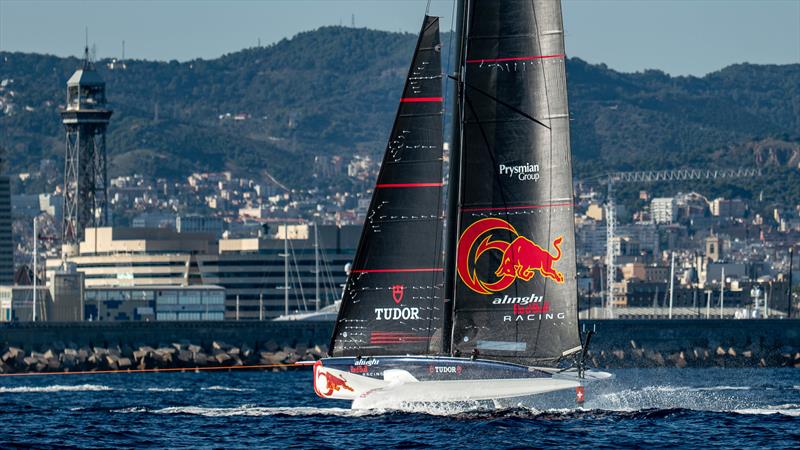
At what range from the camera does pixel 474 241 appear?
133 ft

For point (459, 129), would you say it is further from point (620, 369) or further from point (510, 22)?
point (620, 369)

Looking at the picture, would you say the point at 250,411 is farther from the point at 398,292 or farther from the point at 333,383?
the point at 398,292

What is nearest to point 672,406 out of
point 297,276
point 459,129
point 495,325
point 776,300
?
point 495,325

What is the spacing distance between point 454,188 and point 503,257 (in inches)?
70.4

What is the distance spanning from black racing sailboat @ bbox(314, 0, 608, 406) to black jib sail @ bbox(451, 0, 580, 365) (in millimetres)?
21

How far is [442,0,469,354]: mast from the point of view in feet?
131

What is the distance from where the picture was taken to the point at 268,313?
15500cm

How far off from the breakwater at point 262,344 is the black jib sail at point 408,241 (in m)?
48.5

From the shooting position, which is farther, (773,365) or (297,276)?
(297,276)

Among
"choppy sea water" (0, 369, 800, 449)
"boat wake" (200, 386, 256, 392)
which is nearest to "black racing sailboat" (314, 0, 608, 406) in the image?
"choppy sea water" (0, 369, 800, 449)

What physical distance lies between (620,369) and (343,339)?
49.9 meters

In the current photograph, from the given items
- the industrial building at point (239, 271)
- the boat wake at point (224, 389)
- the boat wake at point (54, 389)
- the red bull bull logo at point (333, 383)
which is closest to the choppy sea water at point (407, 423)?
the red bull bull logo at point (333, 383)

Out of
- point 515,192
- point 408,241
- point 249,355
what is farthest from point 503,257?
point 249,355

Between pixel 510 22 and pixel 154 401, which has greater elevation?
pixel 510 22
